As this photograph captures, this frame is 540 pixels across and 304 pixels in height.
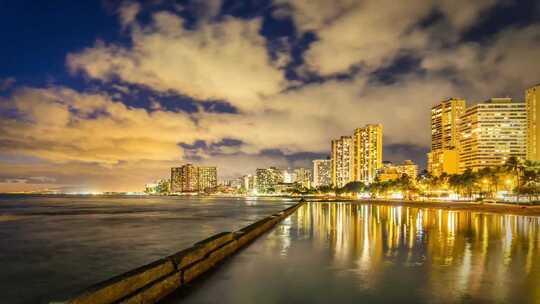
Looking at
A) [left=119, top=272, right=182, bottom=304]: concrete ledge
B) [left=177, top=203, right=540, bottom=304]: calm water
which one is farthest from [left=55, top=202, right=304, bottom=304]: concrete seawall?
[left=177, top=203, right=540, bottom=304]: calm water

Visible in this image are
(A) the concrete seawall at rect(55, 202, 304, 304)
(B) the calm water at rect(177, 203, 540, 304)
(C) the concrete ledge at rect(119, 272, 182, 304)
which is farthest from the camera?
(B) the calm water at rect(177, 203, 540, 304)

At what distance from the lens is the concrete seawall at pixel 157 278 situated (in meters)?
8.16

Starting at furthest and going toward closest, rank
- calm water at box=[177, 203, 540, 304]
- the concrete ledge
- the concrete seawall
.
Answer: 1. calm water at box=[177, 203, 540, 304]
2. the concrete ledge
3. the concrete seawall

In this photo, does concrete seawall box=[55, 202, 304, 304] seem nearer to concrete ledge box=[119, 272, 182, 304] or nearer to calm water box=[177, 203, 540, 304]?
concrete ledge box=[119, 272, 182, 304]

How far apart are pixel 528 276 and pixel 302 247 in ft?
32.8

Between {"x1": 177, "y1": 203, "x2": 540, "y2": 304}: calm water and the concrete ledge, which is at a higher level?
the concrete ledge

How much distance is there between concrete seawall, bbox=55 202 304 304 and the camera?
8164mm

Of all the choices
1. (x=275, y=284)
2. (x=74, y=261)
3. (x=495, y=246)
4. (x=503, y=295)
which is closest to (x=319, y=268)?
(x=275, y=284)

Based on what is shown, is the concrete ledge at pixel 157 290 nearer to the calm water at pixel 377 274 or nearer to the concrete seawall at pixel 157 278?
the concrete seawall at pixel 157 278

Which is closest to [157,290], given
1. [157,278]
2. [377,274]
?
[157,278]

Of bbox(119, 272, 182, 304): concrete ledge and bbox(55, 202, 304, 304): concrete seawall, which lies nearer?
bbox(55, 202, 304, 304): concrete seawall

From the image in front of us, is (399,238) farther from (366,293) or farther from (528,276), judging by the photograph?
(366,293)

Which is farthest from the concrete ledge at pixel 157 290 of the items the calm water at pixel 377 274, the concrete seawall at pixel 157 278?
the calm water at pixel 377 274

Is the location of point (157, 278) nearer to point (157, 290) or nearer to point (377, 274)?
point (157, 290)
